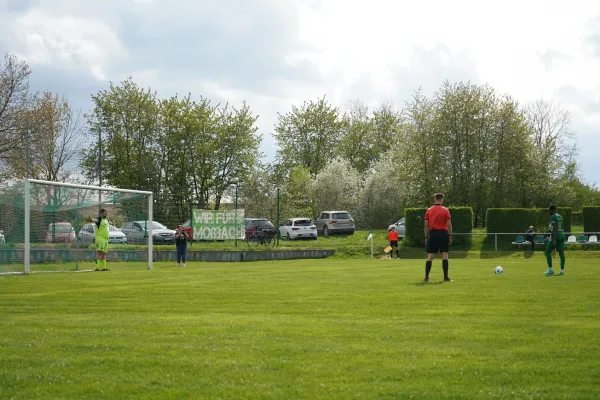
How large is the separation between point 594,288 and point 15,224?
18.9m

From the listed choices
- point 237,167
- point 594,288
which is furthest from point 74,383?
point 237,167

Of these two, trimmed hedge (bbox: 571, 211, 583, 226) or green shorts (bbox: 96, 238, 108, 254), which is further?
trimmed hedge (bbox: 571, 211, 583, 226)

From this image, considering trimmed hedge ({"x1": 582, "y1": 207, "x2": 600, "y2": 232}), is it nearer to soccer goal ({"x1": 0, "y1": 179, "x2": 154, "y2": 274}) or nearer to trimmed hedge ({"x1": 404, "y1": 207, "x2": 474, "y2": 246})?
trimmed hedge ({"x1": 404, "y1": 207, "x2": 474, "y2": 246})

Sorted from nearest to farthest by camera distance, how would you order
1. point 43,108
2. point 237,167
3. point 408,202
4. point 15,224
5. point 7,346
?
point 7,346
point 15,224
point 43,108
point 408,202
point 237,167

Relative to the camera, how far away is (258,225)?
4291 centimetres

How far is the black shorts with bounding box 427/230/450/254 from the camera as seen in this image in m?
17.8

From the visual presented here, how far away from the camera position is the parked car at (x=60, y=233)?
89.8 ft

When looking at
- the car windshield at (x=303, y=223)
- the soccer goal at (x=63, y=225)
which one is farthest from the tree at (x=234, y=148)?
the soccer goal at (x=63, y=225)

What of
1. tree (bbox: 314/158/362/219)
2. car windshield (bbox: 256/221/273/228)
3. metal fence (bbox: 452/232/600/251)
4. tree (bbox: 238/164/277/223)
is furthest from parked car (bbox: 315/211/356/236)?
tree (bbox: 314/158/362/219)

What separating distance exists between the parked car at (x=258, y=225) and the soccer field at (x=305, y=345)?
87.7 ft

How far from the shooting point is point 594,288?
15516 millimetres

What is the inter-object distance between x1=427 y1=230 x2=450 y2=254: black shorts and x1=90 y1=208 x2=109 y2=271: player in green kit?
13.1m

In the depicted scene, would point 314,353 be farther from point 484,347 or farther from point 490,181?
point 490,181

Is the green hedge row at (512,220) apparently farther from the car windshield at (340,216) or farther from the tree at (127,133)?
the tree at (127,133)
